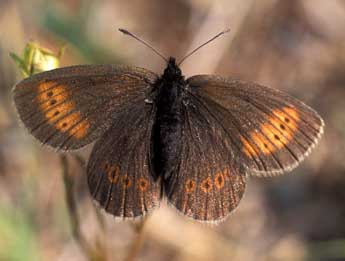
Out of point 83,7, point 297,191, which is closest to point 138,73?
point 83,7

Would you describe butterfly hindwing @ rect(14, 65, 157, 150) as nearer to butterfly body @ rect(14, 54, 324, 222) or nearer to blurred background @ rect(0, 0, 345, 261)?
butterfly body @ rect(14, 54, 324, 222)

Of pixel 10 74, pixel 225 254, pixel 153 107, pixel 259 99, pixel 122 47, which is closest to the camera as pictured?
pixel 259 99

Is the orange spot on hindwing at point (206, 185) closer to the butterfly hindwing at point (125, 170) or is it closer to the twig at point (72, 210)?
the butterfly hindwing at point (125, 170)

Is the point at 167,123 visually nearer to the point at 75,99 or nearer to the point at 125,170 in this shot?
the point at 125,170

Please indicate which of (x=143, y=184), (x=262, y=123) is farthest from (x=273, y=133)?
(x=143, y=184)

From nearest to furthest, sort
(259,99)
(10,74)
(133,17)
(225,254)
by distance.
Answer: (259,99)
(225,254)
(10,74)
(133,17)

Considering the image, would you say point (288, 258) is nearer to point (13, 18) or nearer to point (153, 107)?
point (153, 107)
